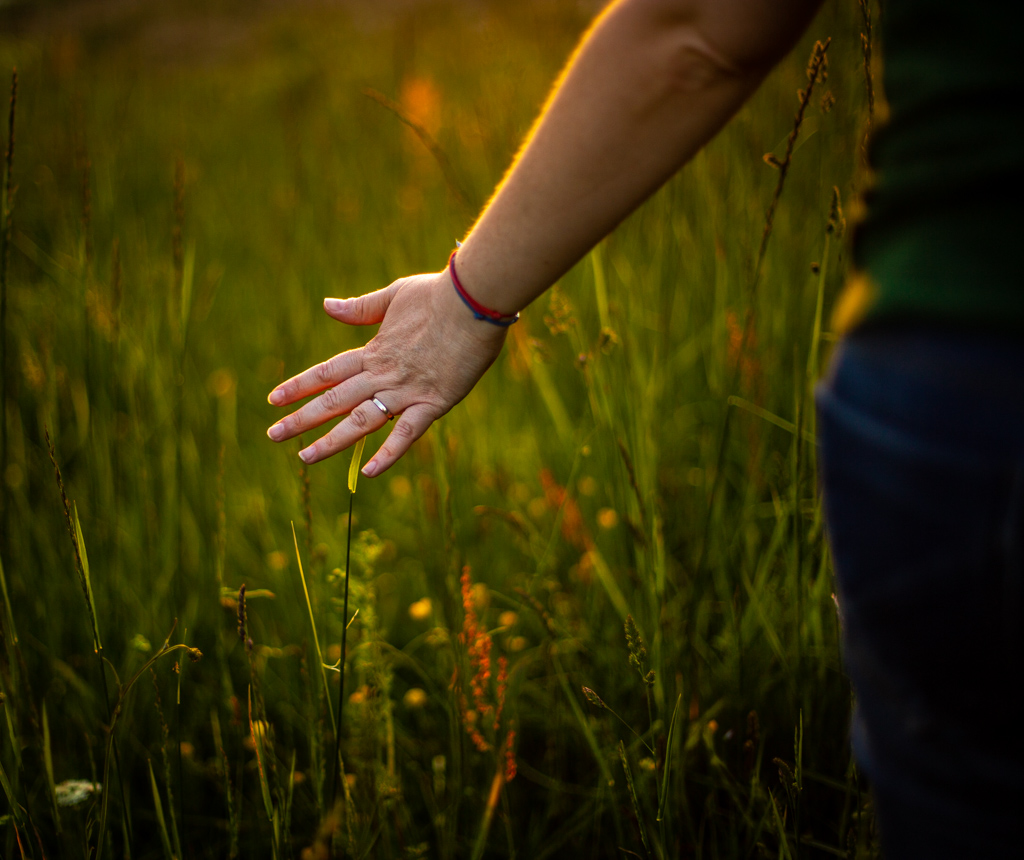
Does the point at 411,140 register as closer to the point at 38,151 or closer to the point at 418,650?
the point at 38,151

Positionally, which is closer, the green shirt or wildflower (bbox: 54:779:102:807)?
the green shirt

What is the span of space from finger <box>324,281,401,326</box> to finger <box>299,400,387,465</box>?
139 mm

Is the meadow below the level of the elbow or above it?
below

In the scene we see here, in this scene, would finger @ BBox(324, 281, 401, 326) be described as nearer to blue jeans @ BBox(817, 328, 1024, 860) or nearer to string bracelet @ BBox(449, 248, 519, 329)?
string bracelet @ BBox(449, 248, 519, 329)

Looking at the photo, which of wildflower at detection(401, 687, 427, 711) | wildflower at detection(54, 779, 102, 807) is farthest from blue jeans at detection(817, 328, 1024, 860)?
wildflower at detection(54, 779, 102, 807)

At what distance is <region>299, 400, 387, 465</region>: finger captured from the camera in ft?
2.64

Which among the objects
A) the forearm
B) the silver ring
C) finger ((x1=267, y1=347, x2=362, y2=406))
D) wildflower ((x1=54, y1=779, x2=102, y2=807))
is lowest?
wildflower ((x1=54, y1=779, x2=102, y2=807))

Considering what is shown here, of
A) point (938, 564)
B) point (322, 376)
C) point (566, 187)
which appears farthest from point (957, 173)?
point (322, 376)

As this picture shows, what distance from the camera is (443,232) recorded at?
8.58ft

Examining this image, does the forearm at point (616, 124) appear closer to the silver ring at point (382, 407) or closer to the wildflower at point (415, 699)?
the silver ring at point (382, 407)

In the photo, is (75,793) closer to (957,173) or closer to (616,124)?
(616,124)

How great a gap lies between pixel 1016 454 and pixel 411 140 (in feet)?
11.1

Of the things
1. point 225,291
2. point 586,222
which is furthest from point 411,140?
point 586,222

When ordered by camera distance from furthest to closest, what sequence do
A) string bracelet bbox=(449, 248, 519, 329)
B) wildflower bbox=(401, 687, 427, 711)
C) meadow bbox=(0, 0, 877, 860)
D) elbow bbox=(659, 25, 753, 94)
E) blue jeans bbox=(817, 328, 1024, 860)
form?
1. wildflower bbox=(401, 687, 427, 711)
2. meadow bbox=(0, 0, 877, 860)
3. string bracelet bbox=(449, 248, 519, 329)
4. elbow bbox=(659, 25, 753, 94)
5. blue jeans bbox=(817, 328, 1024, 860)
